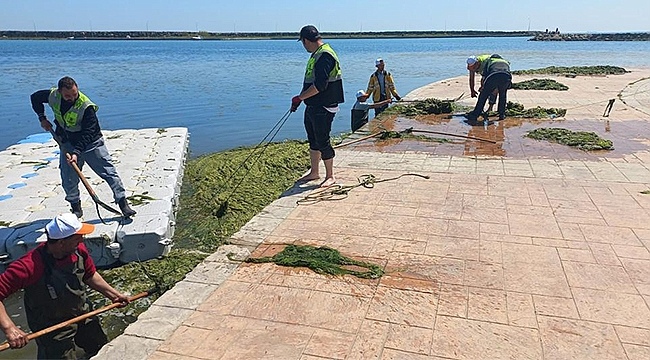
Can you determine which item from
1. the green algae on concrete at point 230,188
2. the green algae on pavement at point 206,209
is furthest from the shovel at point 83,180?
the green algae on concrete at point 230,188

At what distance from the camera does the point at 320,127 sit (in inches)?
239

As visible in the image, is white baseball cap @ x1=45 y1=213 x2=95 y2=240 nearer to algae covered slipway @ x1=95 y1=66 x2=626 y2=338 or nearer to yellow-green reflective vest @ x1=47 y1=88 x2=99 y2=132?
algae covered slipway @ x1=95 y1=66 x2=626 y2=338

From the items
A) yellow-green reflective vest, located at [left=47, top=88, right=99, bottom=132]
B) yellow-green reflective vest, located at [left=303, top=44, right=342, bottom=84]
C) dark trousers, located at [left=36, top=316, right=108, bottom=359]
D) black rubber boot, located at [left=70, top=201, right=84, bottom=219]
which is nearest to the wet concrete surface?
yellow-green reflective vest, located at [left=303, top=44, right=342, bottom=84]

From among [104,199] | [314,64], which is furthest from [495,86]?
[104,199]

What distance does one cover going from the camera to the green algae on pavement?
4.38 meters

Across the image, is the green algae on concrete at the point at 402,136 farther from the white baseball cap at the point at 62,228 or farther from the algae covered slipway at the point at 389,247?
the white baseball cap at the point at 62,228

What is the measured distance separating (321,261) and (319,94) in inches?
96.6

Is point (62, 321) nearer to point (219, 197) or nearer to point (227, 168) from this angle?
point (219, 197)

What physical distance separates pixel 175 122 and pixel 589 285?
44.1 ft

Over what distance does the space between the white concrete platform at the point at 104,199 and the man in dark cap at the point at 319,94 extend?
6.07 ft

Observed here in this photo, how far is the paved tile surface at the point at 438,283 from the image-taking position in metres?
3.05

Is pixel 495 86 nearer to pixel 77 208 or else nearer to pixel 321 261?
pixel 321 261

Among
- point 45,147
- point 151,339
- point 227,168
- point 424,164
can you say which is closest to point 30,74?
point 45,147

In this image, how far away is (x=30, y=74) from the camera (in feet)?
99.7
